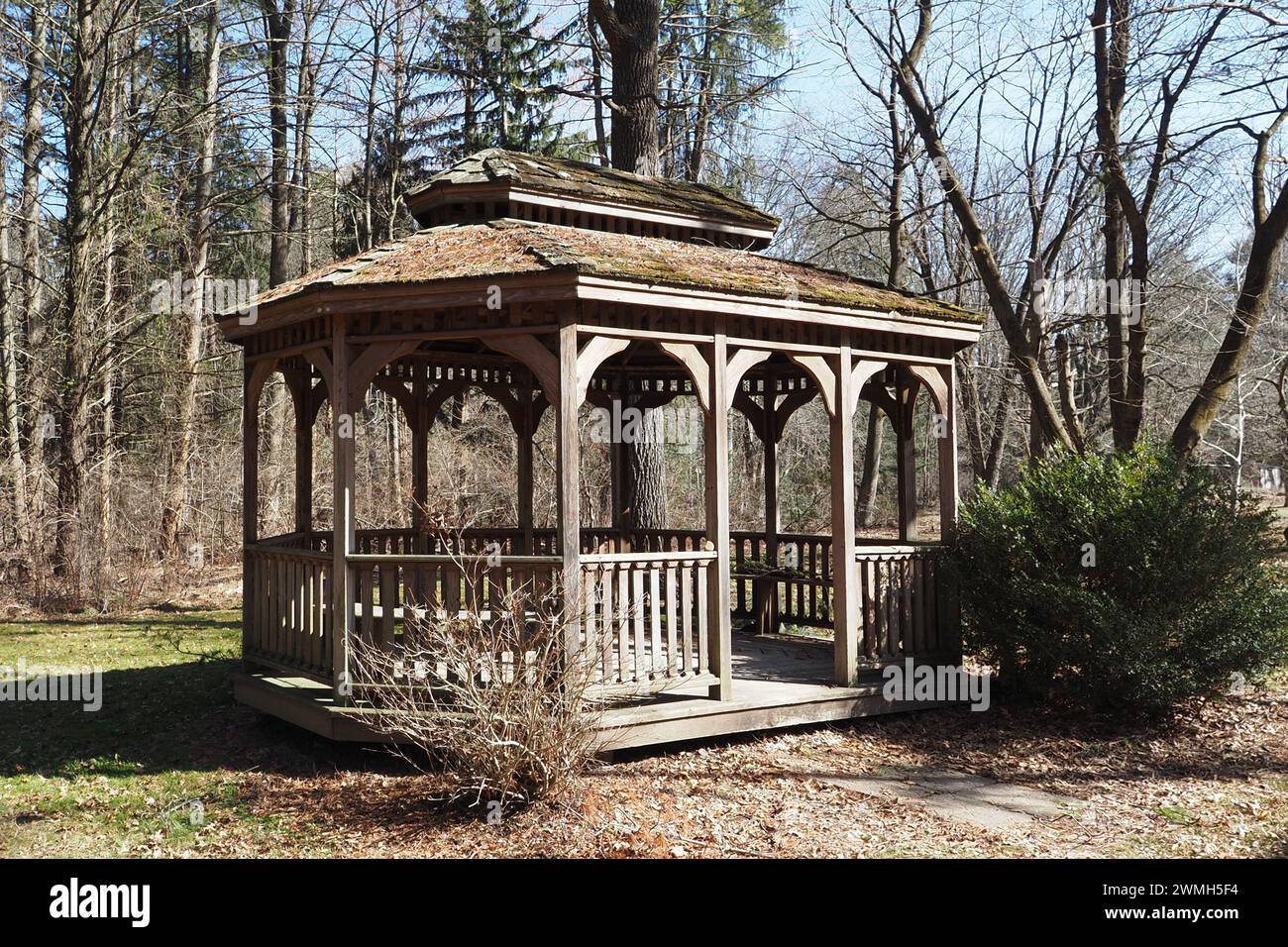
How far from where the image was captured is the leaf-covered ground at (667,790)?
6.27 m

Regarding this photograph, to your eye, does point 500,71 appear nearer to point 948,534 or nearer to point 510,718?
point 948,534

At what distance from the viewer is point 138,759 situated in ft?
27.5

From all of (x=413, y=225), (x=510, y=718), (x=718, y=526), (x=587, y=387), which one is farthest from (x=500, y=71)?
(x=510, y=718)

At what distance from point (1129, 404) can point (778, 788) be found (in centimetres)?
829

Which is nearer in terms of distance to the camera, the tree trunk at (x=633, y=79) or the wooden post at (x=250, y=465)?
the wooden post at (x=250, y=465)

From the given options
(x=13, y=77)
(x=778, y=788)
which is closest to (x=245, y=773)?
(x=778, y=788)

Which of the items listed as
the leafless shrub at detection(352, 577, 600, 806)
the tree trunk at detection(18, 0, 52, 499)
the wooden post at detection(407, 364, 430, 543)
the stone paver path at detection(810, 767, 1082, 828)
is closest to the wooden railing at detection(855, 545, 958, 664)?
the stone paver path at detection(810, 767, 1082, 828)

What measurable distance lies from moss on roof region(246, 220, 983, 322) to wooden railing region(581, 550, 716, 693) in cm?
209

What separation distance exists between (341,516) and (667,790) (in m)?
3.16

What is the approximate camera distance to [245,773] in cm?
795

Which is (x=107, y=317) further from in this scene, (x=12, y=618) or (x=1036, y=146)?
(x=1036, y=146)

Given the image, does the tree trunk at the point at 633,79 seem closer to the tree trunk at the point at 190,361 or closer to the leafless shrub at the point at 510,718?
the tree trunk at the point at 190,361

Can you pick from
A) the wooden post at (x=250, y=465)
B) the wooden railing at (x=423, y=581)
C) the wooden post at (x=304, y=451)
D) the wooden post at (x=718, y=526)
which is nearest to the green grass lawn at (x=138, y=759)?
the wooden railing at (x=423, y=581)

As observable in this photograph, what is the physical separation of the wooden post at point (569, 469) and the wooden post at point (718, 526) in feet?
3.97
